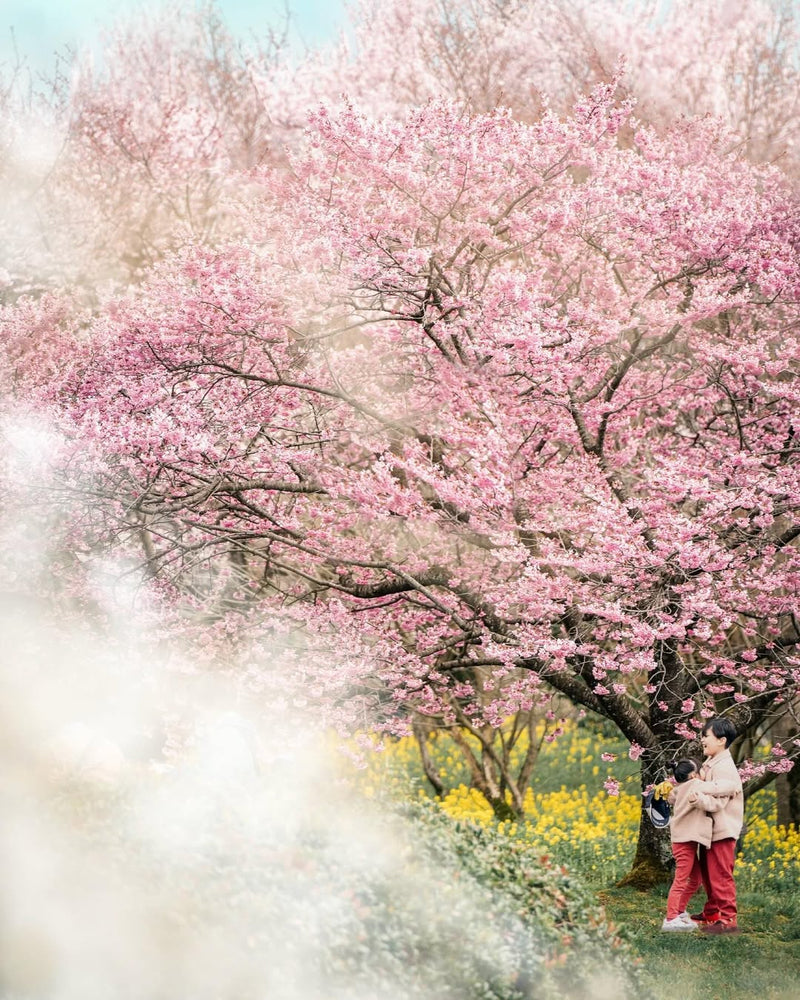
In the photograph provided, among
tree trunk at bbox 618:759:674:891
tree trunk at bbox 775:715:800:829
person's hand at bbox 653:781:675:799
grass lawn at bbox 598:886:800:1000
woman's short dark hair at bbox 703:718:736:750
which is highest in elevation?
tree trunk at bbox 775:715:800:829

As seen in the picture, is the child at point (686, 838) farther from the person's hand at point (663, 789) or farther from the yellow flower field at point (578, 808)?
the yellow flower field at point (578, 808)

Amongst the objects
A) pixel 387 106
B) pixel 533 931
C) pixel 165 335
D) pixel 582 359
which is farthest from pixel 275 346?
pixel 387 106

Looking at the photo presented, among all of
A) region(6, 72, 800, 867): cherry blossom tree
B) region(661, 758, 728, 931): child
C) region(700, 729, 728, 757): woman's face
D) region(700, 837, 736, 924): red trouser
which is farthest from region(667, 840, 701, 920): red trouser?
region(6, 72, 800, 867): cherry blossom tree

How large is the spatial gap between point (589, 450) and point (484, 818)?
470cm

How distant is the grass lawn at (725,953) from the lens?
584 cm

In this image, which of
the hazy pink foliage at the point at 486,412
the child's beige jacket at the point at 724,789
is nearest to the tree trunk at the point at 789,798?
the hazy pink foliage at the point at 486,412

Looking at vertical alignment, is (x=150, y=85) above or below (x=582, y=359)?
above

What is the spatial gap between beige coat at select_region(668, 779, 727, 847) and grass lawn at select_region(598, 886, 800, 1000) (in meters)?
0.67

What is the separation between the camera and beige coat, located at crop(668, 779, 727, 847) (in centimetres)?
639

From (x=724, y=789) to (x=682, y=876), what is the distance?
0.65 metres

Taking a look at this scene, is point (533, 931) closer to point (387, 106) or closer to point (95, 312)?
point (95, 312)

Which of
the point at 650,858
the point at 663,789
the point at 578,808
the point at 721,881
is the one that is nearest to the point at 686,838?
the point at 721,881

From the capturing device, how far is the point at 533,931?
4918 mm

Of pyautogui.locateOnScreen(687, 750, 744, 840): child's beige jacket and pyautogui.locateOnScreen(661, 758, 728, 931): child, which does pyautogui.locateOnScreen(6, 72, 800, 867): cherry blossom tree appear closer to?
pyautogui.locateOnScreen(687, 750, 744, 840): child's beige jacket
